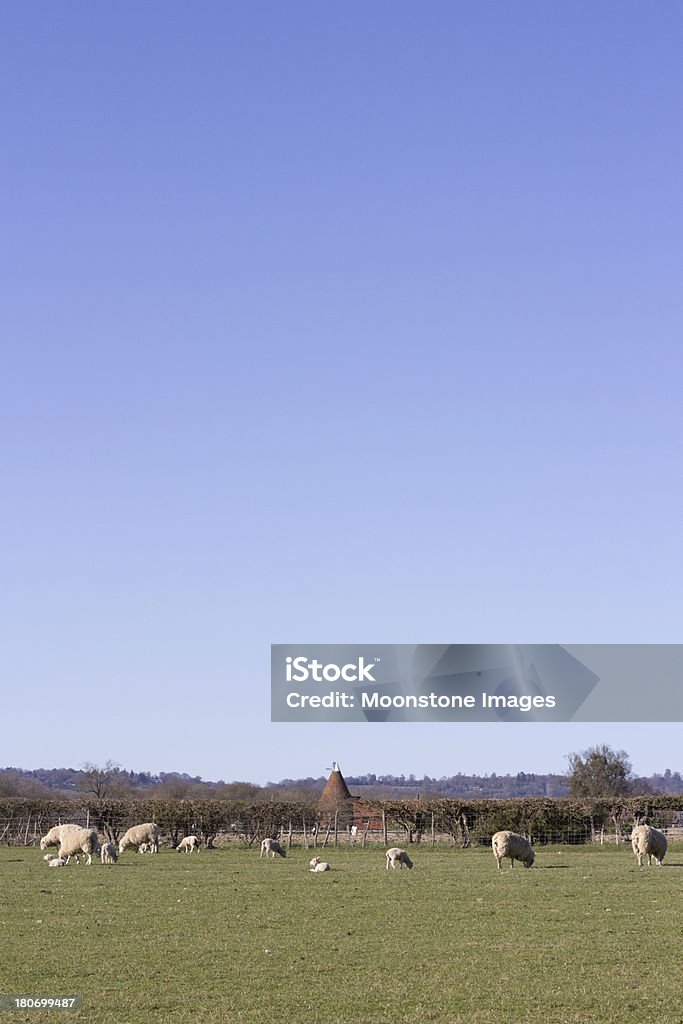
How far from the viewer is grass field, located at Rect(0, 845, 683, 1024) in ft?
47.6

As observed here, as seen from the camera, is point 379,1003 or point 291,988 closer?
point 379,1003

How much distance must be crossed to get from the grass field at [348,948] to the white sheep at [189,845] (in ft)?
74.1

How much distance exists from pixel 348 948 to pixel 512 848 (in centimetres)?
2234

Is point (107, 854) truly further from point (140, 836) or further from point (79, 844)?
point (140, 836)

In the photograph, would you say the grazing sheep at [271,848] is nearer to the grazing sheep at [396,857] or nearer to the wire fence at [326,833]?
the wire fence at [326,833]

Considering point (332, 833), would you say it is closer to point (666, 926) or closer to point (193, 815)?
point (193, 815)

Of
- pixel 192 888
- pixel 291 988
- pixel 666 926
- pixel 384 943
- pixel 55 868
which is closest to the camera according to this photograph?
pixel 291 988

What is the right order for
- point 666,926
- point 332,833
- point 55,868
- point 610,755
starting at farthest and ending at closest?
point 610,755, point 332,833, point 55,868, point 666,926

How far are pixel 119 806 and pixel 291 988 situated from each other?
178 ft

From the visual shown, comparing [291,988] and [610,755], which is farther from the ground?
[610,755]

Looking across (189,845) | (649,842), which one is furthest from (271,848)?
(649,842)

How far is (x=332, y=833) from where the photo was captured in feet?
244

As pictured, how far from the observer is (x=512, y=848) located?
40562 millimetres

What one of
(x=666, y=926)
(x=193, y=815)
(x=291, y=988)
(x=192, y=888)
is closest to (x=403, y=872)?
(x=192, y=888)
